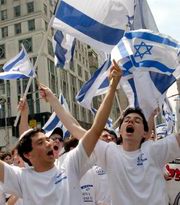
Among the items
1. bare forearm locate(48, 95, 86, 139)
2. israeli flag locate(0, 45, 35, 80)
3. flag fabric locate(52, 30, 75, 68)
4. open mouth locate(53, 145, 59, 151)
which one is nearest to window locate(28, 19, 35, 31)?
israeli flag locate(0, 45, 35, 80)

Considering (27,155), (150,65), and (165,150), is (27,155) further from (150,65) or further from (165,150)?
(150,65)

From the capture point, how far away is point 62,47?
24.9 ft

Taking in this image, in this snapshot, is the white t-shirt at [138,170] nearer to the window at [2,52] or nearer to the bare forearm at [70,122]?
the bare forearm at [70,122]

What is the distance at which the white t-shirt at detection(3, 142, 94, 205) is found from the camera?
3.52 m

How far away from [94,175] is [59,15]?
2.15 metres

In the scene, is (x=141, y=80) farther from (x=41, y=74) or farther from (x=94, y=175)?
(x=41, y=74)

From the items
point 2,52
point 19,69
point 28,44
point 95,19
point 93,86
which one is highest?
point 28,44

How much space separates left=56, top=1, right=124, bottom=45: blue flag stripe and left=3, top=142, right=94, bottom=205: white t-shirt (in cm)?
278

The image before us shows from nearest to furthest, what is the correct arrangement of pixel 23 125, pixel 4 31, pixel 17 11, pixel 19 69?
pixel 23 125, pixel 19 69, pixel 17 11, pixel 4 31

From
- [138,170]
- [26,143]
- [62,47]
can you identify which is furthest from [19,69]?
[138,170]

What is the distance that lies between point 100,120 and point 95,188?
1.63m

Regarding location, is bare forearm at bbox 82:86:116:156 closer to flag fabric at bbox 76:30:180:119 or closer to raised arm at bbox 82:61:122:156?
raised arm at bbox 82:61:122:156

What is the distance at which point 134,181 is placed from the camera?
375 cm

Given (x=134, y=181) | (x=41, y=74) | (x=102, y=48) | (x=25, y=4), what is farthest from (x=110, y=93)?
(x=25, y=4)
